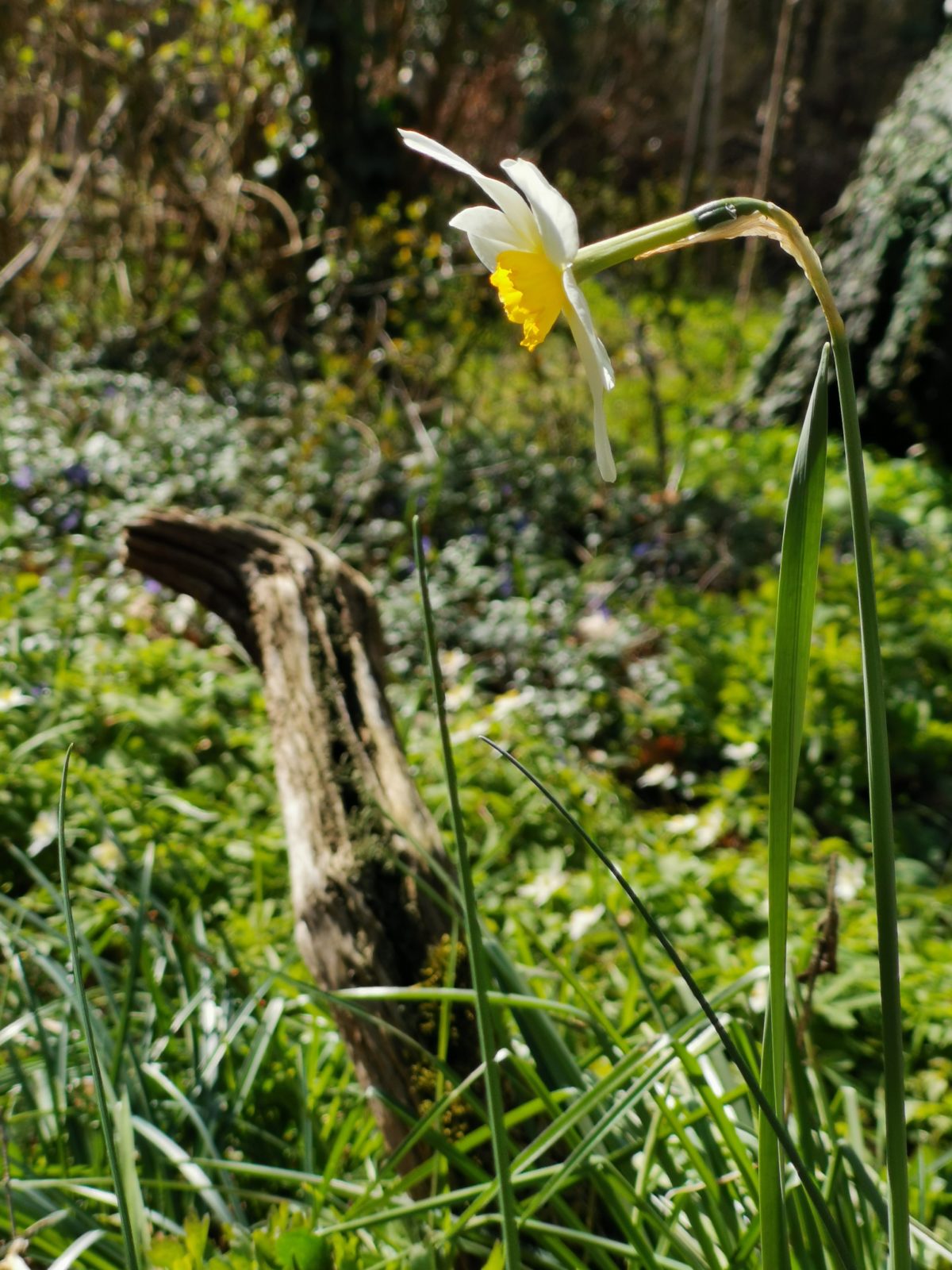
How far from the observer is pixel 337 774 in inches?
60.4

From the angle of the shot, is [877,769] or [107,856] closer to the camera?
[877,769]

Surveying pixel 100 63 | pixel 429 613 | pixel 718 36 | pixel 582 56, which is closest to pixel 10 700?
pixel 429 613

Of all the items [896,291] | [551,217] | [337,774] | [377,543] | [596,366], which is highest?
[896,291]

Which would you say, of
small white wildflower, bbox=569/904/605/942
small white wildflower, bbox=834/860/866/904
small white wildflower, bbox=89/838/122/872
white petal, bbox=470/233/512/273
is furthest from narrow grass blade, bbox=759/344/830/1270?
small white wildflower, bbox=89/838/122/872

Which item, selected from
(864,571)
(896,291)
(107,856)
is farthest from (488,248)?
(896,291)

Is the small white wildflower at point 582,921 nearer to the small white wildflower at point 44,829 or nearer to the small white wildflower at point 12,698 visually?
the small white wildflower at point 44,829

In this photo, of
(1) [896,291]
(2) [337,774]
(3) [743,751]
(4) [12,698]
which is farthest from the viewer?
(1) [896,291]

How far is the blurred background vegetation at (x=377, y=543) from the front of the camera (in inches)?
61.6

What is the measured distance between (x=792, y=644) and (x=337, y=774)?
1.05 metres

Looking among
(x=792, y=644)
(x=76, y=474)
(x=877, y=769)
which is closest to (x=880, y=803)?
(x=877, y=769)

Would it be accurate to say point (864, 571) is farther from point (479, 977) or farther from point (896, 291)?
point (896, 291)

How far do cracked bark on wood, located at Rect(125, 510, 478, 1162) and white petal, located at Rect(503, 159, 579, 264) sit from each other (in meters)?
0.61

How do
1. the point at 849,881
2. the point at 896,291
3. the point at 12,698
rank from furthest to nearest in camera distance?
the point at 896,291 < the point at 12,698 < the point at 849,881

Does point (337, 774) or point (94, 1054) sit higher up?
point (337, 774)
